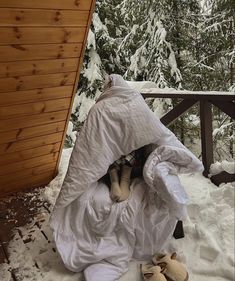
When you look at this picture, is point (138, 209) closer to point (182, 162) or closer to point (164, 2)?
point (182, 162)

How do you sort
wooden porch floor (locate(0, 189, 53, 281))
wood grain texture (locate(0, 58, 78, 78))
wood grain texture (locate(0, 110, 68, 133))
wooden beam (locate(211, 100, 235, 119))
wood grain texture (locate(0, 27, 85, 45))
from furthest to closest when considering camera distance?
wood grain texture (locate(0, 110, 68, 133)) < wooden porch floor (locate(0, 189, 53, 281)) < wooden beam (locate(211, 100, 235, 119)) < wood grain texture (locate(0, 58, 78, 78)) < wood grain texture (locate(0, 27, 85, 45))

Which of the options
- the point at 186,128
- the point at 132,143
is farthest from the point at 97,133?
the point at 186,128

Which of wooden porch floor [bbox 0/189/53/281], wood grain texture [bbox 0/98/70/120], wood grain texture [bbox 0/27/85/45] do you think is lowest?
wooden porch floor [bbox 0/189/53/281]

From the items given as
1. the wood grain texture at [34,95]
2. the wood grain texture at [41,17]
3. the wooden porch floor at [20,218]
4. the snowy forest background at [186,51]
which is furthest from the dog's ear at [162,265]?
A: the snowy forest background at [186,51]

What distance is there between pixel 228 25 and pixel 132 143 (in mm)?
3146

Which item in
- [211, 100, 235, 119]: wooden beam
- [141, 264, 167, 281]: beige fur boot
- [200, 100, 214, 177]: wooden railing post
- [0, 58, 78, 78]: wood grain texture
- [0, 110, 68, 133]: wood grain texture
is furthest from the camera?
[200, 100, 214, 177]: wooden railing post

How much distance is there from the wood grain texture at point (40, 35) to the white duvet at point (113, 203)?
0.53 meters

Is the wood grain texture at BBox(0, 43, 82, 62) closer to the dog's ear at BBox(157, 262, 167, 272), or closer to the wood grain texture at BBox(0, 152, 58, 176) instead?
the wood grain texture at BBox(0, 152, 58, 176)

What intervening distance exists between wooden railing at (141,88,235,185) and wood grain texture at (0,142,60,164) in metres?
0.96

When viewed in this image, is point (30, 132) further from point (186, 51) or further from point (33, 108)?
point (186, 51)

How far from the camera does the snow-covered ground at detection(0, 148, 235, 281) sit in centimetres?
167

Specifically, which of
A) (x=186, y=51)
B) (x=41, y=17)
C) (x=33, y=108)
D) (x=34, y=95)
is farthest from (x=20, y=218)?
(x=186, y=51)

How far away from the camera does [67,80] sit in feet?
7.61

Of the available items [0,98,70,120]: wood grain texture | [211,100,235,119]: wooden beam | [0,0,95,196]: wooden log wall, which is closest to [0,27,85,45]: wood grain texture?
[0,0,95,196]: wooden log wall
